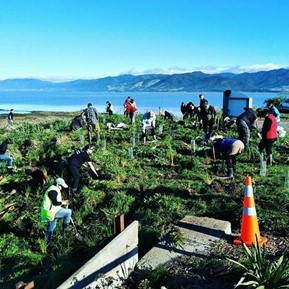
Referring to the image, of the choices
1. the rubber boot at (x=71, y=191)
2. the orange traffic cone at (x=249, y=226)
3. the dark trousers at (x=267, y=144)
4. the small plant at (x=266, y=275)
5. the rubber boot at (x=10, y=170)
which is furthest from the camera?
the rubber boot at (x=10, y=170)

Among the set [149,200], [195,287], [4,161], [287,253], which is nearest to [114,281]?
[195,287]

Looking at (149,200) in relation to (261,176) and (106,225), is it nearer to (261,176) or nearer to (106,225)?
(106,225)

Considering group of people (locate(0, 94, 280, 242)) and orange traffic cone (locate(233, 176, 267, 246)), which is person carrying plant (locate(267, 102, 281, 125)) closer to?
group of people (locate(0, 94, 280, 242))

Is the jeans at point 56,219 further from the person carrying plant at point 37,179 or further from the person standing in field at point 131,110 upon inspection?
the person standing in field at point 131,110

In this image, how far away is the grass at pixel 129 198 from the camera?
727 centimetres

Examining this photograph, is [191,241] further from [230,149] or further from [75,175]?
[75,175]

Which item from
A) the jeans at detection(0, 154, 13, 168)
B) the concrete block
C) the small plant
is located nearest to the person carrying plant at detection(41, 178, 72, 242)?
the concrete block

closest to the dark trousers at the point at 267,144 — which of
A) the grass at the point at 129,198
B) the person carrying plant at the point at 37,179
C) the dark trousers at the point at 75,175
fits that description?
the grass at the point at 129,198

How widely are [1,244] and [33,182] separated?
8.99 feet

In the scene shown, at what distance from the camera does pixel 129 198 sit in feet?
30.1

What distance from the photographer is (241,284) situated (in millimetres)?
4578

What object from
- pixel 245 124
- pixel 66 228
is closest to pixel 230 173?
pixel 245 124

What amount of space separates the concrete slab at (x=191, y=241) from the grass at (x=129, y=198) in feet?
0.83

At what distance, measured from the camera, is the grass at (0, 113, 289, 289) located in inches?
286
